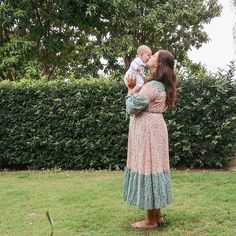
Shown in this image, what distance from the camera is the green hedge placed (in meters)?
10.2

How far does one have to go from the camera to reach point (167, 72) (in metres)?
5.16

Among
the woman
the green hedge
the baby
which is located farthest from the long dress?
the green hedge

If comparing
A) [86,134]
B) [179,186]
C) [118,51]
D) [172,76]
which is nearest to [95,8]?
[118,51]

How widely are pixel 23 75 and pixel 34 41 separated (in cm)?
107

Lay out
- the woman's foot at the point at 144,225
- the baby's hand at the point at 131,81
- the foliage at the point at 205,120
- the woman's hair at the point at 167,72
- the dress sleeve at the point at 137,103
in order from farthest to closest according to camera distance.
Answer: the foliage at the point at 205,120, the woman's foot at the point at 144,225, the baby's hand at the point at 131,81, the woman's hair at the point at 167,72, the dress sleeve at the point at 137,103

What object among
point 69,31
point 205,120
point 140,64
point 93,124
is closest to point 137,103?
point 140,64

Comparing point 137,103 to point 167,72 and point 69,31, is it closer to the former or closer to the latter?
point 167,72

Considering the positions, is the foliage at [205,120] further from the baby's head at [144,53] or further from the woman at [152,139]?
the woman at [152,139]

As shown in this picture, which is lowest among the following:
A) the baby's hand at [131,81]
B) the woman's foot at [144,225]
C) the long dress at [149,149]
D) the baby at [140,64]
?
the woman's foot at [144,225]

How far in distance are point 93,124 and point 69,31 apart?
647cm

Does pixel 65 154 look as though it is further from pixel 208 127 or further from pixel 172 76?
pixel 172 76

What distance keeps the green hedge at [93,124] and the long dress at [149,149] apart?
5.09 meters

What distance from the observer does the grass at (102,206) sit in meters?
5.55

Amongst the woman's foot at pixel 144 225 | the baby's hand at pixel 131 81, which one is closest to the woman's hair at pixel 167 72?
the baby's hand at pixel 131 81
